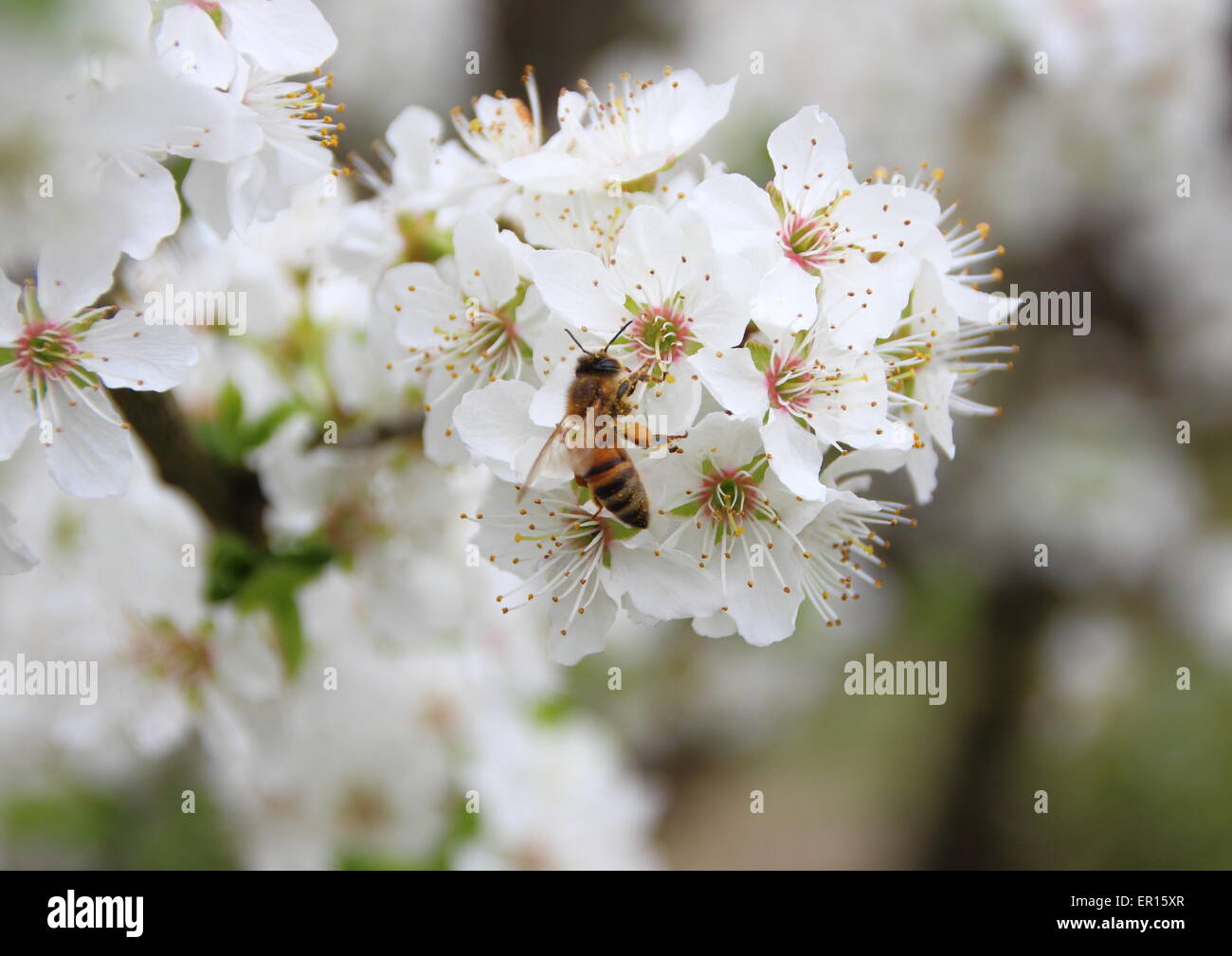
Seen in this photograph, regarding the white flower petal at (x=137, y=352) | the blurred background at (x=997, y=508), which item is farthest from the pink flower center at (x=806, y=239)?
the blurred background at (x=997, y=508)

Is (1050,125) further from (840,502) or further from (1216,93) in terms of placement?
(840,502)

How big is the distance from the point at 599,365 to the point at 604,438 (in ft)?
0.30

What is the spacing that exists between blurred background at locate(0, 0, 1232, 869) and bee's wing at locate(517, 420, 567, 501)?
5.10 feet

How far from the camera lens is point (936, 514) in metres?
4.14

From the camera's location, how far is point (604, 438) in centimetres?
110

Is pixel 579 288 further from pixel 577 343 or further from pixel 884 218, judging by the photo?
pixel 884 218

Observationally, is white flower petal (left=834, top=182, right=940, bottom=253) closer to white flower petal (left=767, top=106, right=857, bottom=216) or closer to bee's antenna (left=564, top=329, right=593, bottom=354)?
white flower petal (left=767, top=106, right=857, bottom=216)

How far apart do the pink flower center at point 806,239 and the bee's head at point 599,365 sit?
0.22 meters

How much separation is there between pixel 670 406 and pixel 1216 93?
2514 millimetres

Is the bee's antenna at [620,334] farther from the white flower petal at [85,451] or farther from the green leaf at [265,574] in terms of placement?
the green leaf at [265,574]

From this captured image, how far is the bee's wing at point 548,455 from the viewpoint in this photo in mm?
1097

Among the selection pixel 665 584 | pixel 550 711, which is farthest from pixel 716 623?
pixel 550 711

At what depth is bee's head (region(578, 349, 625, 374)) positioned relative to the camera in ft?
3.77

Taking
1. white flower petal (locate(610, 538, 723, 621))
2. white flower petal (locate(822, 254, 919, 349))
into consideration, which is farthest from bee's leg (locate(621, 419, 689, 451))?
white flower petal (locate(822, 254, 919, 349))
